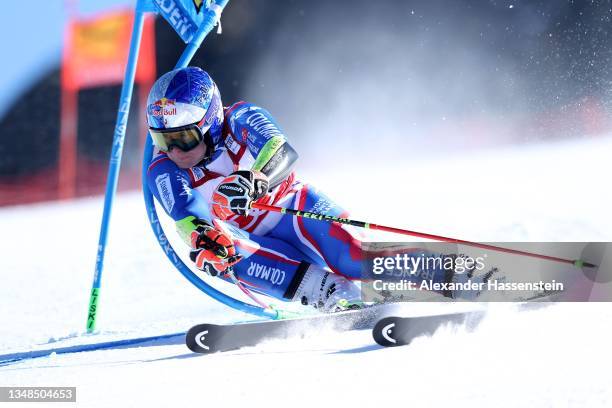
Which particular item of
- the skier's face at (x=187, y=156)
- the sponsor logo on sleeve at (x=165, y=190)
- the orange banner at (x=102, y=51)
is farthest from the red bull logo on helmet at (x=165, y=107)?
the orange banner at (x=102, y=51)

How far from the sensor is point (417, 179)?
10266 millimetres

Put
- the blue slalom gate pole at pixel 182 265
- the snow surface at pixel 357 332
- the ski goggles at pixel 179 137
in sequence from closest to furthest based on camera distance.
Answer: the snow surface at pixel 357 332 → the ski goggles at pixel 179 137 → the blue slalom gate pole at pixel 182 265

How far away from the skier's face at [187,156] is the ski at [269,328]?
973mm

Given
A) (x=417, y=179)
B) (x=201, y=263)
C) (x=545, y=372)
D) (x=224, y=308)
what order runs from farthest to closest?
(x=417, y=179) < (x=224, y=308) < (x=201, y=263) < (x=545, y=372)

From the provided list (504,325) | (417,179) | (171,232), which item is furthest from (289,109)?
(504,325)

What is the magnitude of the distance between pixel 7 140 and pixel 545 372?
11785 millimetres

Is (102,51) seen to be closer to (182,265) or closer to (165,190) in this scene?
(182,265)

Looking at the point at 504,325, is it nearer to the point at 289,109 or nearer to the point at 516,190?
the point at 516,190

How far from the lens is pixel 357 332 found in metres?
3.78

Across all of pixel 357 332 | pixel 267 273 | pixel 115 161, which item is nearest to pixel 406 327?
pixel 357 332

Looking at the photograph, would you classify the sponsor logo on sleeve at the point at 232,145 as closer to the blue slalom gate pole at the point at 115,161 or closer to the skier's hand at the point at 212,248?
the skier's hand at the point at 212,248

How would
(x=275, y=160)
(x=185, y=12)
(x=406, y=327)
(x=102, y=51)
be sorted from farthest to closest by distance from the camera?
(x=102, y=51) < (x=185, y=12) < (x=275, y=160) < (x=406, y=327)

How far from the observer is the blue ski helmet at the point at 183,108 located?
407cm

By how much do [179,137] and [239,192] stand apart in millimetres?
532
